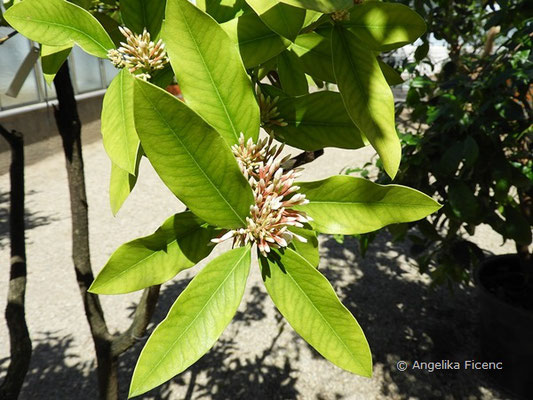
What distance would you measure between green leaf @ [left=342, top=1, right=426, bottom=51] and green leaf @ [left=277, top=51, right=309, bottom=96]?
126 mm

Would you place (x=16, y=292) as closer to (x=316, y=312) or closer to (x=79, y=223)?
(x=79, y=223)

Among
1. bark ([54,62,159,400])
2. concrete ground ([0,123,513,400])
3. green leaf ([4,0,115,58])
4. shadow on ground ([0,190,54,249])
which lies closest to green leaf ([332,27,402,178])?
green leaf ([4,0,115,58])

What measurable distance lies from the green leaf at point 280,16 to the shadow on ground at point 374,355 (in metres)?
2.58

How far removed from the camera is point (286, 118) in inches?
25.6

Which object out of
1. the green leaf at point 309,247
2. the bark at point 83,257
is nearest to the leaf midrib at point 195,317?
the green leaf at point 309,247

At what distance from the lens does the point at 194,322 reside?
1.67 ft

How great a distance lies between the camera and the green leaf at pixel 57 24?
570 mm

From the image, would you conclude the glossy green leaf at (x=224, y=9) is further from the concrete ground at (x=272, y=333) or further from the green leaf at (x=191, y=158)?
the concrete ground at (x=272, y=333)

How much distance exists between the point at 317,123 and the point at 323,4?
245mm

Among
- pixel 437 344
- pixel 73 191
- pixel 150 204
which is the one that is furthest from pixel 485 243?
pixel 73 191

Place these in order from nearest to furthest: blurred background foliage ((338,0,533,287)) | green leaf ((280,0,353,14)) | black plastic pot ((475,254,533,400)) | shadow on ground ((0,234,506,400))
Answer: green leaf ((280,0,353,14))
blurred background foliage ((338,0,533,287))
black plastic pot ((475,254,533,400))
shadow on ground ((0,234,506,400))

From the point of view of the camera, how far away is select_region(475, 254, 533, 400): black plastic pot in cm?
255

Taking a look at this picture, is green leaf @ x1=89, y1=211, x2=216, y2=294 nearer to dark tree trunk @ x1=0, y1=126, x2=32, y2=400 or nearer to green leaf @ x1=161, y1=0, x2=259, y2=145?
green leaf @ x1=161, y1=0, x2=259, y2=145

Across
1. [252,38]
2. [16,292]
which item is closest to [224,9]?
[252,38]
